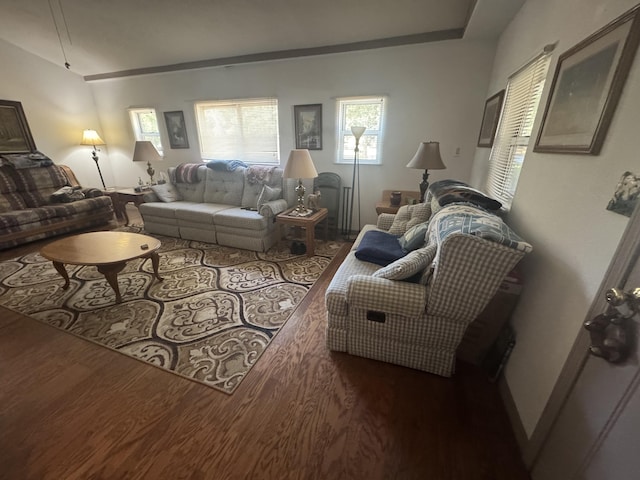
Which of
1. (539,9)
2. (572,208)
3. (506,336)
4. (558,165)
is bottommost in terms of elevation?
(506,336)

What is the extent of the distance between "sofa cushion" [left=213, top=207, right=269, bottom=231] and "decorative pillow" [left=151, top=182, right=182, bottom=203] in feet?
3.59

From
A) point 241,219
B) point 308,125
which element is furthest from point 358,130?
point 241,219

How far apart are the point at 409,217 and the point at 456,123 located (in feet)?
5.16

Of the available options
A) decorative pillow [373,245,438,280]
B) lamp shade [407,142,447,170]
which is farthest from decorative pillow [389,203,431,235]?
decorative pillow [373,245,438,280]

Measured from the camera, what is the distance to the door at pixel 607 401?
0.69 m

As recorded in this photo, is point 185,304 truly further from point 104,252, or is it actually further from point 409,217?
point 409,217

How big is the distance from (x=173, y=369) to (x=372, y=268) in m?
1.47

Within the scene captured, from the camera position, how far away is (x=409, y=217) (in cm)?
245

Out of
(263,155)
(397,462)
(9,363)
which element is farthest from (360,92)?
(9,363)

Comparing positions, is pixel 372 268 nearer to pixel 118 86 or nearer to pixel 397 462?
pixel 397 462

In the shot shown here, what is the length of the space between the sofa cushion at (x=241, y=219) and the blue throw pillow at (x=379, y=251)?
56.4 inches

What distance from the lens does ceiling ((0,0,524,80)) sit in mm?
2529

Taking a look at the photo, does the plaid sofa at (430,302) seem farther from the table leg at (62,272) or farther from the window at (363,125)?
the table leg at (62,272)

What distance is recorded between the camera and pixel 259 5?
2.61 meters
